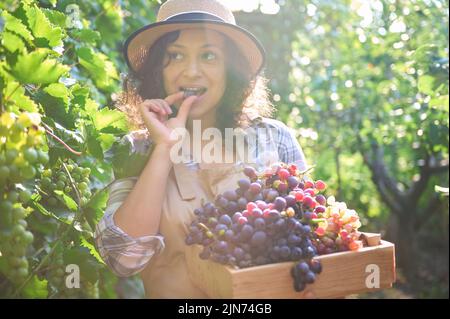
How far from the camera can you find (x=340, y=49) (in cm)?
542

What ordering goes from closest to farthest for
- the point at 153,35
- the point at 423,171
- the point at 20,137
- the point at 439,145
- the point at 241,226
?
1. the point at 20,137
2. the point at 241,226
3. the point at 153,35
4. the point at 439,145
5. the point at 423,171

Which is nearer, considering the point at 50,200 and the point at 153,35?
the point at 50,200

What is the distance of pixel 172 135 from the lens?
156 cm

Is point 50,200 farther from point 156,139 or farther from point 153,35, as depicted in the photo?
point 153,35

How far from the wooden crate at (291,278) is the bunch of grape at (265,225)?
27 mm

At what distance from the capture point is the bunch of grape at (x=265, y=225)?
1229mm

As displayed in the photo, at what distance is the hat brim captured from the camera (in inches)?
68.8

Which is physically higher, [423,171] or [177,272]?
[423,171]

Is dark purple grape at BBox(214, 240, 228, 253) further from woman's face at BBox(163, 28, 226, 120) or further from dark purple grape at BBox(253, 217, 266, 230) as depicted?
woman's face at BBox(163, 28, 226, 120)

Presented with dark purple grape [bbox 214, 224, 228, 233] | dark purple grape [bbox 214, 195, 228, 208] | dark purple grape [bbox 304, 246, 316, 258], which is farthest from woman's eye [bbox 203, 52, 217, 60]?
Answer: dark purple grape [bbox 304, 246, 316, 258]

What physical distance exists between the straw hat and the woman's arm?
1.33 ft

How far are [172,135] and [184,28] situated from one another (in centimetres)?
38

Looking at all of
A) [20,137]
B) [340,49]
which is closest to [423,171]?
[340,49]

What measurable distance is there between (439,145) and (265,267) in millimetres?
2295
